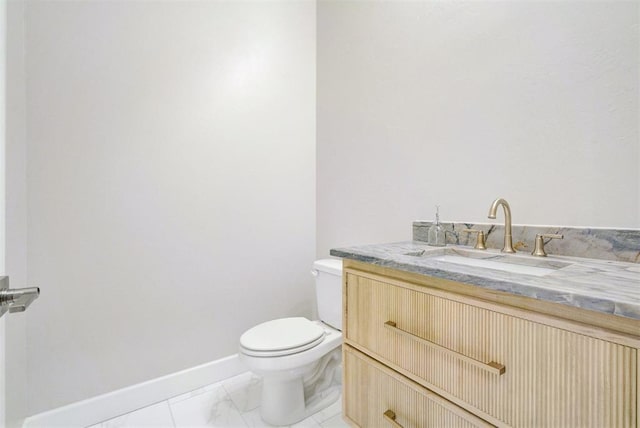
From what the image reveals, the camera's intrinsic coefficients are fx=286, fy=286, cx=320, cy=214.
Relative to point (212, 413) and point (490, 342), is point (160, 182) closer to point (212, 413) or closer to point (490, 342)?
point (212, 413)

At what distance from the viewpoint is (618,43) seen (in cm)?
88

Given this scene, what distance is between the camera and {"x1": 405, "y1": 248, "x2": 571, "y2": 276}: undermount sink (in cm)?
90

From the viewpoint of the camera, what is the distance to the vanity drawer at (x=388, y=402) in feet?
2.48

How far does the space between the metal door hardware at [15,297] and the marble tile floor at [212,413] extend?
1162 millimetres

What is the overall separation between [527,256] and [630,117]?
505 millimetres

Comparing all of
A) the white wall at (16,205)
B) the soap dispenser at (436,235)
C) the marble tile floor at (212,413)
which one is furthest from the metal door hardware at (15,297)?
the soap dispenser at (436,235)

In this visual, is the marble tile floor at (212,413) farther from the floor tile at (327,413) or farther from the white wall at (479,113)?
the white wall at (479,113)

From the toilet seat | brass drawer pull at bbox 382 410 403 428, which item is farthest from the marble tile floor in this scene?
brass drawer pull at bbox 382 410 403 428

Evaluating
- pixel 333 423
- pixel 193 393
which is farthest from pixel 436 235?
pixel 193 393

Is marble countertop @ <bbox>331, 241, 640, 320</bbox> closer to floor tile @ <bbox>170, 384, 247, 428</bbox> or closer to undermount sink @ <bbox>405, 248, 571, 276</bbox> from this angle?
undermount sink @ <bbox>405, 248, 571, 276</bbox>

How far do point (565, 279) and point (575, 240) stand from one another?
0.43 m

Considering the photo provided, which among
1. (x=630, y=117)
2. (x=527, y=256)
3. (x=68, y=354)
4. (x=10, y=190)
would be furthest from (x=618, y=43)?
(x=68, y=354)

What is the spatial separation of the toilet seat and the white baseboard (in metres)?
0.53

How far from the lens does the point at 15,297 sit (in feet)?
1.89
